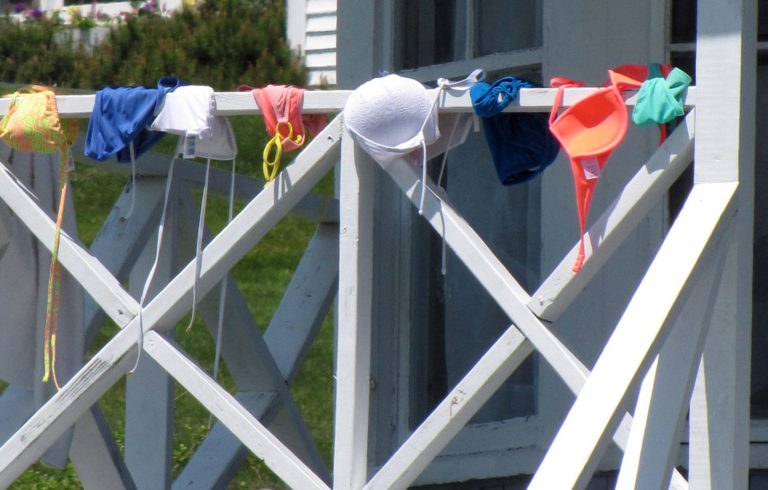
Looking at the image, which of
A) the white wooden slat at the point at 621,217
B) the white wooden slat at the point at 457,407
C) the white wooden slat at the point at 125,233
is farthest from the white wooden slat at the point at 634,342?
the white wooden slat at the point at 125,233

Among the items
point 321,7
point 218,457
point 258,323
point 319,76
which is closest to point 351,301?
point 218,457

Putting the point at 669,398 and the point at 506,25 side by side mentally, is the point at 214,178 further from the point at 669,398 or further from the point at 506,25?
the point at 669,398

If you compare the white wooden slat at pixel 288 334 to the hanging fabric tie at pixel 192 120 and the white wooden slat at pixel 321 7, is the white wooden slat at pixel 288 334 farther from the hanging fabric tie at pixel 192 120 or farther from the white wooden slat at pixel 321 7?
the white wooden slat at pixel 321 7

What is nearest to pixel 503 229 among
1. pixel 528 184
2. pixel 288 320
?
pixel 528 184

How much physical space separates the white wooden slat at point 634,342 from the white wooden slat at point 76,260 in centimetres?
119

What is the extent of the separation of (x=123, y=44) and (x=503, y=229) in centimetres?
783

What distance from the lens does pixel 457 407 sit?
271 cm

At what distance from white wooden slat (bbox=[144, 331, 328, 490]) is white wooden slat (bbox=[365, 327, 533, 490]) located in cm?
16

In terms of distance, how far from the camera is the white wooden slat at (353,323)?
9.03ft

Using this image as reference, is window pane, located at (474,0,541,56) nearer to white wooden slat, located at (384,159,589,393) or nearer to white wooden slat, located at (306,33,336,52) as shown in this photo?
white wooden slat, located at (384,159,589,393)

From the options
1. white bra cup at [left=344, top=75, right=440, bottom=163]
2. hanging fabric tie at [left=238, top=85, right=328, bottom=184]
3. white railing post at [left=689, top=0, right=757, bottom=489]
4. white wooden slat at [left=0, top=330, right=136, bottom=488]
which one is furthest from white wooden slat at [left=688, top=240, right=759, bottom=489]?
white wooden slat at [left=0, top=330, right=136, bottom=488]

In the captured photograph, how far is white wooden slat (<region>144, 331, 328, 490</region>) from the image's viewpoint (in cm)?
279

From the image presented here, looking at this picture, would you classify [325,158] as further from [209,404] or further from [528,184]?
[528,184]

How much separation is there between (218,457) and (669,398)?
1902 millimetres
